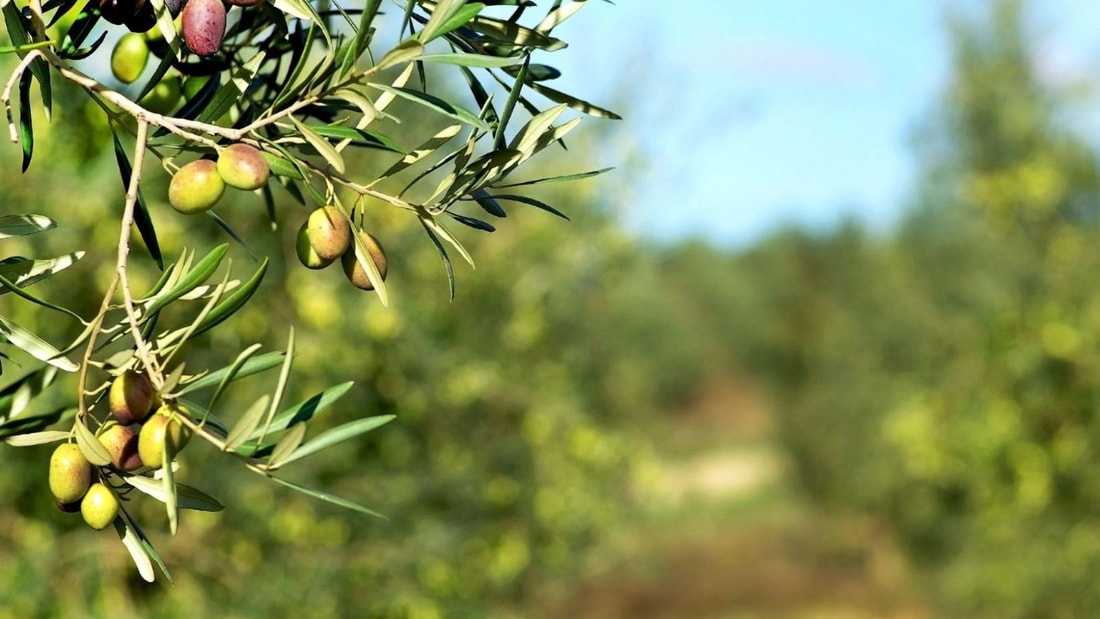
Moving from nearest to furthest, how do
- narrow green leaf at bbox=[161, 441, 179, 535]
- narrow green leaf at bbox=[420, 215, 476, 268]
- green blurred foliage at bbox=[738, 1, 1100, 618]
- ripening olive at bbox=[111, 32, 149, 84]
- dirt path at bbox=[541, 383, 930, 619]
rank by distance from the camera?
narrow green leaf at bbox=[161, 441, 179, 535]
narrow green leaf at bbox=[420, 215, 476, 268]
ripening olive at bbox=[111, 32, 149, 84]
green blurred foliage at bbox=[738, 1, 1100, 618]
dirt path at bbox=[541, 383, 930, 619]

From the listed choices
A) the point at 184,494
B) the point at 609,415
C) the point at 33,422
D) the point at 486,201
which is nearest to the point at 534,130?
the point at 486,201

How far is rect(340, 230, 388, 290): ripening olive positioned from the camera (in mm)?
639

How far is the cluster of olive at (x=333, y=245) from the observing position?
0.62 m

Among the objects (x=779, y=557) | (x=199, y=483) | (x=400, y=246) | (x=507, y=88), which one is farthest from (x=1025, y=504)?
(x=779, y=557)

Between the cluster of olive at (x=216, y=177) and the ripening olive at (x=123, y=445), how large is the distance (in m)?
0.12

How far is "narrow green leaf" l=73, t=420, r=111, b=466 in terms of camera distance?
592 millimetres

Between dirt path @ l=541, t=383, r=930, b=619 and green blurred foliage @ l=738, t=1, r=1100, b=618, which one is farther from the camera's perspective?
dirt path @ l=541, t=383, r=930, b=619

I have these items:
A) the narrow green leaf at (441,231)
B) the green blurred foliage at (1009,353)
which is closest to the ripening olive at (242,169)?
the narrow green leaf at (441,231)

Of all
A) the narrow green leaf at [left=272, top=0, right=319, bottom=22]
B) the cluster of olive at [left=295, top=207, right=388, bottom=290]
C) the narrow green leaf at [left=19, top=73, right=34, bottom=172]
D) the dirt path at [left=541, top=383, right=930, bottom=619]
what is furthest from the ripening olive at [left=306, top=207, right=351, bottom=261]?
the dirt path at [left=541, top=383, right=930, bottom=619]

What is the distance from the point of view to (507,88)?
74 cm

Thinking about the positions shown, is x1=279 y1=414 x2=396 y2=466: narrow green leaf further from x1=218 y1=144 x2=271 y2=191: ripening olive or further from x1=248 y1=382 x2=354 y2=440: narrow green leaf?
x1=218 y1=144 x2=271 y2=191: ripening olive

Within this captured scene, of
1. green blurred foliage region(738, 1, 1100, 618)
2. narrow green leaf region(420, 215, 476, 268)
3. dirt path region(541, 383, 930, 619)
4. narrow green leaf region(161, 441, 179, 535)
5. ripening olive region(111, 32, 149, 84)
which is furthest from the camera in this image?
dirt path region(541, 383, 930, 619)

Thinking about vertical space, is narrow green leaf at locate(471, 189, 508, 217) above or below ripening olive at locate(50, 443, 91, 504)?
above

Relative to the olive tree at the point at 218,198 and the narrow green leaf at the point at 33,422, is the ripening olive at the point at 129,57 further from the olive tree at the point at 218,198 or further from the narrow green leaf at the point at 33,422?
the narrow green leaf at the point at 33,422
